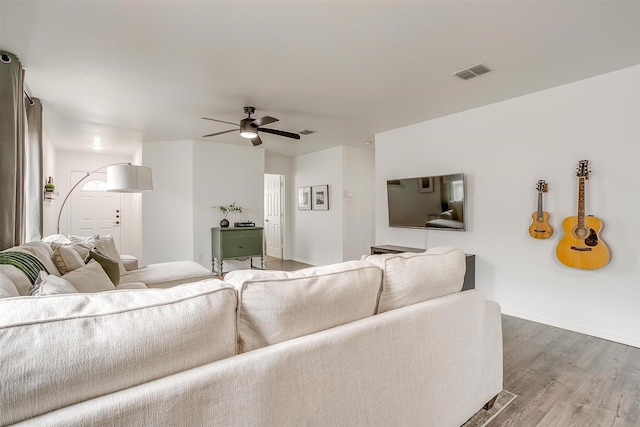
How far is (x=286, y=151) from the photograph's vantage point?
21.0 feet

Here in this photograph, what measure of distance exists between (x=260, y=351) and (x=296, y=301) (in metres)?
0.20

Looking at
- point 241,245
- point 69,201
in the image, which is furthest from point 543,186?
point 69,201

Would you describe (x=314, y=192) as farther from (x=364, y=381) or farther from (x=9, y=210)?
(x=364, y=381)

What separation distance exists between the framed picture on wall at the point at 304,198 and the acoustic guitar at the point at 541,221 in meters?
4.14

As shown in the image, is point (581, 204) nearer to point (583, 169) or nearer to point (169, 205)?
point (583, 169)

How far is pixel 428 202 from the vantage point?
13.7 feet

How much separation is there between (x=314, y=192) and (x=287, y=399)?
5.59 m

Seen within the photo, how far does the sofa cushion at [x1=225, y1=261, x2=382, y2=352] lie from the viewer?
41.0 inches

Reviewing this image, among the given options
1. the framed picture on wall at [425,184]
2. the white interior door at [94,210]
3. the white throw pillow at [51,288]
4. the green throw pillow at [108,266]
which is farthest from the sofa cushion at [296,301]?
the white interior door at [94,210]

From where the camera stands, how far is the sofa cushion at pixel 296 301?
1041 mm

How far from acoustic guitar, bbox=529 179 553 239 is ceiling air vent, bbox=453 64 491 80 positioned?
130cm

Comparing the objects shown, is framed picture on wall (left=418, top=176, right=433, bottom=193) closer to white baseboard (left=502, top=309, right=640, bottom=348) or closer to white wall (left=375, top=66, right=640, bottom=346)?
white wall (left=375, top=66, right=640, bottom=346)

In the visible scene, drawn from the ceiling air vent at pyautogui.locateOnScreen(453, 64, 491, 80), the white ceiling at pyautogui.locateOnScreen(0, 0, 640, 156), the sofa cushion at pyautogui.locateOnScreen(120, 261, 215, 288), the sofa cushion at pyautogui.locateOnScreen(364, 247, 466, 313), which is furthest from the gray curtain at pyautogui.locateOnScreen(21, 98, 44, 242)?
the ceiling air vent at pyautogui.locateOnScreen(453, 64, 491, 80)

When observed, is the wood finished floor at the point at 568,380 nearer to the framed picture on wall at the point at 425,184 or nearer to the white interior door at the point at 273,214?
the framed picture on wall at the point at 425,184
